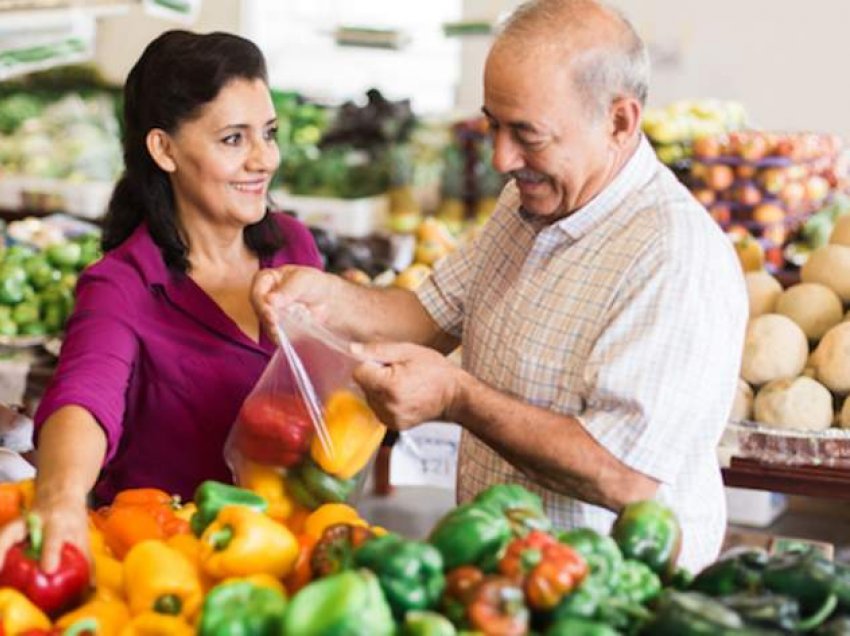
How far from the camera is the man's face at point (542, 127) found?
224 cm

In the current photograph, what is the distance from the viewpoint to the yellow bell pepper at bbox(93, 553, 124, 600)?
198 centimetres

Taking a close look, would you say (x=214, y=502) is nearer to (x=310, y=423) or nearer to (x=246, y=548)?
(x=246, y=548)

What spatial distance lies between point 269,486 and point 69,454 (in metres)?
0.33

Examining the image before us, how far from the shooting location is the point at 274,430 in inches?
93.3

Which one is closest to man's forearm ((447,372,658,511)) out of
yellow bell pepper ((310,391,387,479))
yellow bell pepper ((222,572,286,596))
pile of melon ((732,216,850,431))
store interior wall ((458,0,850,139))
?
yellow bell pepper ((310,391,387,479))

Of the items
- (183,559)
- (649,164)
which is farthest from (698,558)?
(183,559)

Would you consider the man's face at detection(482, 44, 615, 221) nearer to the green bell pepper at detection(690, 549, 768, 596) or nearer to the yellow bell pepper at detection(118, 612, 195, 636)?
the green bell pepper at detection(690, 549, 768, 596)

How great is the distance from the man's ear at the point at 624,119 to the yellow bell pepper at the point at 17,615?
116cm

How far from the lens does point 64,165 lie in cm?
692

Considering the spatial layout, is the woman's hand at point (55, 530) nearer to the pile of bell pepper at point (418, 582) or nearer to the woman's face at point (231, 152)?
the pile of bell pepper at point (418, 582)

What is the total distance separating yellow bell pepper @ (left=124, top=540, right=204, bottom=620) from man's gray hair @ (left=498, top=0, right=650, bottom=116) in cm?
95

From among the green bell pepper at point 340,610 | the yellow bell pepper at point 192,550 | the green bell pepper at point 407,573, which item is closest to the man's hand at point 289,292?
the yellow bell pepper at point 192,550

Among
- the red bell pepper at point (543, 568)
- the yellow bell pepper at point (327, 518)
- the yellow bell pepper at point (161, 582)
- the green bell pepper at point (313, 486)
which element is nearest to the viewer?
the red bell pepper at point (543, 568)

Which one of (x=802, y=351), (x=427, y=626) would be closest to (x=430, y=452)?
(x=802, y=351)
